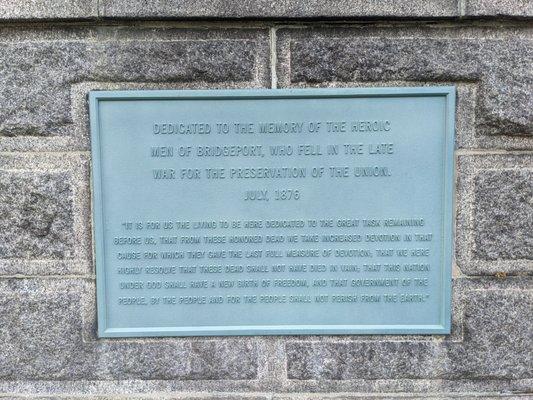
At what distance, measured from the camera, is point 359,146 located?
76.7 inches

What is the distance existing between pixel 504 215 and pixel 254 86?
1190mm

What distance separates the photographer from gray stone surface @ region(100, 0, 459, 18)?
6.14 ft

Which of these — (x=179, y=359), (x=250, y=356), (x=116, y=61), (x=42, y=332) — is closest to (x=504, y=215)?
(x=250, y=356)

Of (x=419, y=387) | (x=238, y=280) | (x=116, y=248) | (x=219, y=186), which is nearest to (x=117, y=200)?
(x=116, y=248)

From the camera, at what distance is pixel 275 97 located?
1924 mm


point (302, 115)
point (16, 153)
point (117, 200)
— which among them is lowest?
point (117, 200)

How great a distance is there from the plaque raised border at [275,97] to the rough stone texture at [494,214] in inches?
3.0

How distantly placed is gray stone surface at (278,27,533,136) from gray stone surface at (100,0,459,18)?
73 mm

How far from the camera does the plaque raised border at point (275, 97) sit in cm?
191

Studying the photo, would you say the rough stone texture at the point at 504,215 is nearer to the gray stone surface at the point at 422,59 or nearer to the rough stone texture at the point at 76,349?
the gray stone surface at the point at 422,59

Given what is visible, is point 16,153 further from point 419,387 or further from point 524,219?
point 524,219

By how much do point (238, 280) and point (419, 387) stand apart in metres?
0.94

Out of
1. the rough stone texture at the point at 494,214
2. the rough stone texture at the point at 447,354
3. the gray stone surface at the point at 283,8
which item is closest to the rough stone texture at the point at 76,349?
the rough stone texture at the point at 447,354

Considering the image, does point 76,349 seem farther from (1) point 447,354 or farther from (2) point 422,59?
(2) point 422,59
